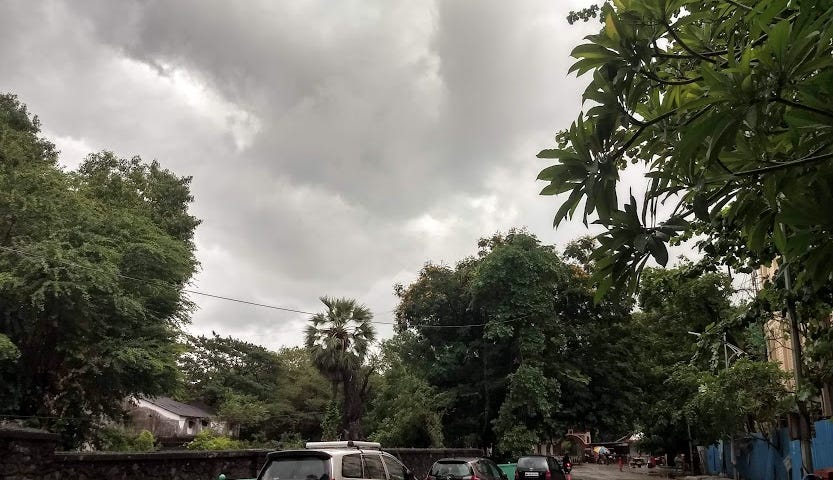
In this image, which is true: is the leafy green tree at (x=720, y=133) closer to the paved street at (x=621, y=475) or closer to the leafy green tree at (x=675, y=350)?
the leafy green tree at (x=675, y=350)

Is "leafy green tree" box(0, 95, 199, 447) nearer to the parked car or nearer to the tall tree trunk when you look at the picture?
the tall tree trunk

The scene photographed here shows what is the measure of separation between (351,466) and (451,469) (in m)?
6.11

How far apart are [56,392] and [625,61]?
2575 centimetres

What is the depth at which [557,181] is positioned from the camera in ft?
10.4

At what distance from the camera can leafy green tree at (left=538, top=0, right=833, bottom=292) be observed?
255 cm

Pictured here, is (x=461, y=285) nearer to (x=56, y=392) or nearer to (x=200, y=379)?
(x=56, y=392)

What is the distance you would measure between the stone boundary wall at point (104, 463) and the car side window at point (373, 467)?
3851 mm

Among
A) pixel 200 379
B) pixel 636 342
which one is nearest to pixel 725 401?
pixel 636 342

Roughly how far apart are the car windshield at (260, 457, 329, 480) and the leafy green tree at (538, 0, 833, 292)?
20.7ft

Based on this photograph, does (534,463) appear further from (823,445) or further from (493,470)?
(823,445)

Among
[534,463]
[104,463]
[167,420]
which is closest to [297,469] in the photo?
[104,463]

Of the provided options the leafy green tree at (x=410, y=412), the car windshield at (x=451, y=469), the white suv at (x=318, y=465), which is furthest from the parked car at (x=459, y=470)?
the leafy green tree at (x=410, y=412)

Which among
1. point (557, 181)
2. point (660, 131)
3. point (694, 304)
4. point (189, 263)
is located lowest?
point (557, 181)

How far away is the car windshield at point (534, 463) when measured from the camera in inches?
776
